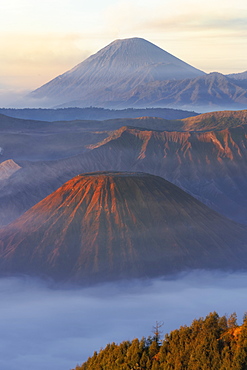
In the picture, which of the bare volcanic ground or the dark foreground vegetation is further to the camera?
the bare volcanic ground

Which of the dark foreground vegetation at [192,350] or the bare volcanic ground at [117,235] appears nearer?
the dark foreground vegetation at [192,350]

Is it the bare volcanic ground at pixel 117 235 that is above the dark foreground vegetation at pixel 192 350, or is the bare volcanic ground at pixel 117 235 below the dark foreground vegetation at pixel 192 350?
above

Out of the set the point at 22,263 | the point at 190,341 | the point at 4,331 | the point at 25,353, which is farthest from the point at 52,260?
the point at 190,341

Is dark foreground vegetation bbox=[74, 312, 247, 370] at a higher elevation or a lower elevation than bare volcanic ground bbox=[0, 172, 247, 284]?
lower

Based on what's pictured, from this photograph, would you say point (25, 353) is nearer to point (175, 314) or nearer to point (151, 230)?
point (175, 314)
